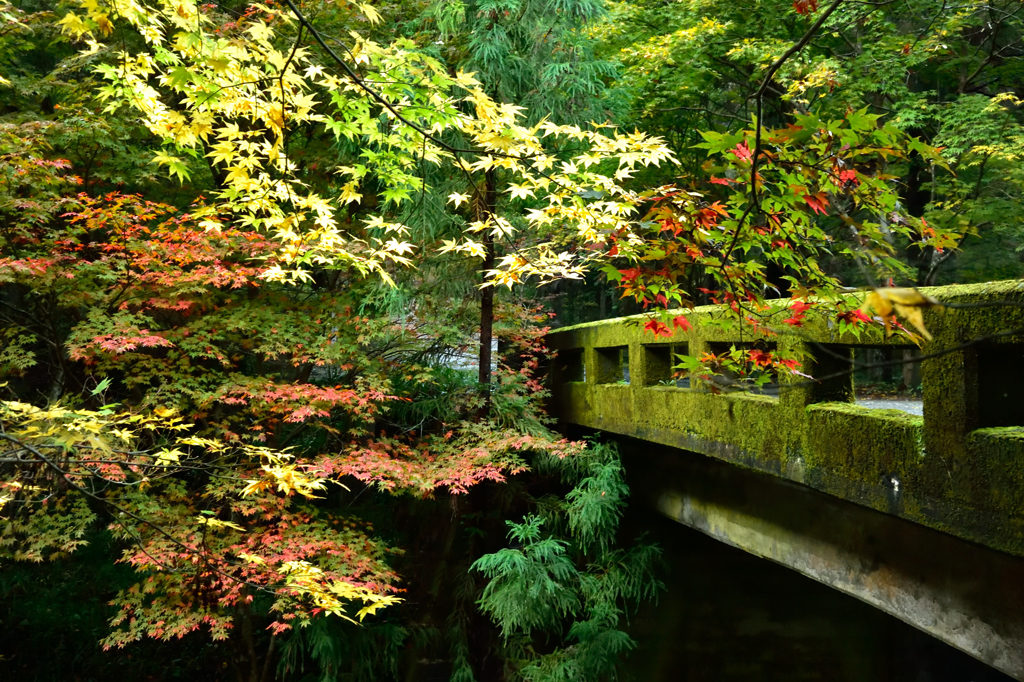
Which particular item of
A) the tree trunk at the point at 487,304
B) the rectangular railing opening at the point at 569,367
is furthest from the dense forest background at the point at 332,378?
the rectangular railing opening at the point at 569,367

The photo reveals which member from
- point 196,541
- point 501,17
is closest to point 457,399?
point 196,541

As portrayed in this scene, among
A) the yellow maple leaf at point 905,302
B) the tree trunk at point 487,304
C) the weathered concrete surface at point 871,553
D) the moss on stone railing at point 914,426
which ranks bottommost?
the weathered concrete surface at point 871,553

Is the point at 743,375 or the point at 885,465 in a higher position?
the point at 743,375

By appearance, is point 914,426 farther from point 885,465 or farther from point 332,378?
point 332,378

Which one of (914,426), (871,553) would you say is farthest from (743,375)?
(871,553)

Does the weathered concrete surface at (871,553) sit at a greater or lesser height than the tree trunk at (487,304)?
lesser

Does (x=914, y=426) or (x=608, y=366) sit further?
(x=608, y=366)

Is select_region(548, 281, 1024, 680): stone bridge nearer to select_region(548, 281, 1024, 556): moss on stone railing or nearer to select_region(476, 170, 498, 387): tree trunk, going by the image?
select_region(548, 281, 1024, 556): moss on stone railing

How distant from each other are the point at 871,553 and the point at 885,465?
0.75 meters

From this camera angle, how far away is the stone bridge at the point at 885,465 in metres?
2.61

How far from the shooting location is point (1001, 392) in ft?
8.76

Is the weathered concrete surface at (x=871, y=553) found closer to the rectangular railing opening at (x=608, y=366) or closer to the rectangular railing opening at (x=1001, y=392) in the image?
the rectangular railing opening at (x=1001, y=392)

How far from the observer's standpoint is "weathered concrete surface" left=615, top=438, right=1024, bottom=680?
110 inches

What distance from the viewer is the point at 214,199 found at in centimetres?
752
